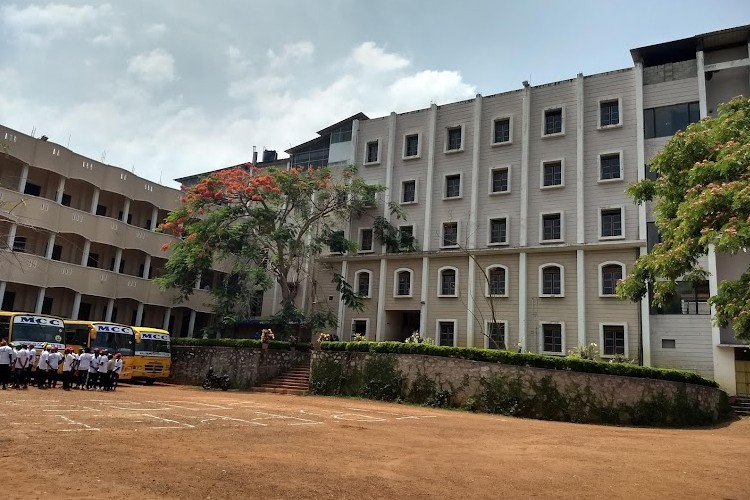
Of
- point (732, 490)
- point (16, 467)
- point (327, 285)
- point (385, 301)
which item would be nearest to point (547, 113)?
point (385, 301)

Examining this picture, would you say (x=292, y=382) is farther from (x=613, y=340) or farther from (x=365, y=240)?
(x=613, y=340)

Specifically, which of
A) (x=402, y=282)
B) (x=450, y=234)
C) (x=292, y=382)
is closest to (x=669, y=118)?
(x=450, y=234)

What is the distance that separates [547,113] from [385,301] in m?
12.5

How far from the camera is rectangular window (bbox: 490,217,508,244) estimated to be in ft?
93.1

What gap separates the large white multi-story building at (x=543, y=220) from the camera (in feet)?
80.2

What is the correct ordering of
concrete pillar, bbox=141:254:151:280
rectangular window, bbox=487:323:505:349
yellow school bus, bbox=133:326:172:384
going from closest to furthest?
yellow school bus, bbox=133:326:172:384 < rectangular window, bbox=487:323:505:349 < concrete pillar, bbox=141:254:151:280

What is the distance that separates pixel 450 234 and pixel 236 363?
12315 mm

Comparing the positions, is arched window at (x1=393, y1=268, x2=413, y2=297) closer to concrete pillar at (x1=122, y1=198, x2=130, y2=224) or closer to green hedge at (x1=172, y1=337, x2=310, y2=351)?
green hedge at (x1=172, y1=337, x2=310, y2=351)

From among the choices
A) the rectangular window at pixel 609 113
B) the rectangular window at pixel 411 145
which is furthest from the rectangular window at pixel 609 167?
the rectangular window at pixel 411 145

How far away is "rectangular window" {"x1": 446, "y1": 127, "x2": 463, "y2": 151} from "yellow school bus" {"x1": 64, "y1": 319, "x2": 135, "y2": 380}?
721 inches

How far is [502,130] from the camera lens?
29734mm

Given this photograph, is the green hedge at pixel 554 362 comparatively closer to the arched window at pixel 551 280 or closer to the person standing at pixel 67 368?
the arched window at pixel 551 280

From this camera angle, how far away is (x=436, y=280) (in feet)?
96.6

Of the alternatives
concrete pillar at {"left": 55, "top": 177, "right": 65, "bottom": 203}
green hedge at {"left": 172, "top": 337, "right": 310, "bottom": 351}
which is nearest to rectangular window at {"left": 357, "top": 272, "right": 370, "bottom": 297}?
green hedge at {"left": 172, "top": 337, "right": 310, "bottom": 351}
